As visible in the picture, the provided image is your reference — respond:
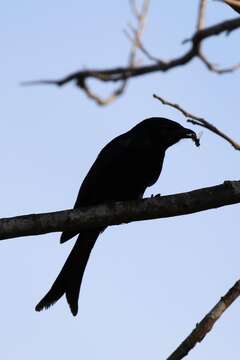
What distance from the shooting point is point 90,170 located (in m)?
5.73

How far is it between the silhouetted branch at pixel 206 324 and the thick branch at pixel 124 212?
61 cm

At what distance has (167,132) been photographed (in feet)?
18.9

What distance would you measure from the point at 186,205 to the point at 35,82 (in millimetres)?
Answer: 1944

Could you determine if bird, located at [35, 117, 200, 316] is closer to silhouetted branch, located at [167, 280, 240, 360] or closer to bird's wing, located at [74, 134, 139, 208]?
bird's wing, located at [74, 134, 139, 208]

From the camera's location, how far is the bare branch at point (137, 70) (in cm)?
212

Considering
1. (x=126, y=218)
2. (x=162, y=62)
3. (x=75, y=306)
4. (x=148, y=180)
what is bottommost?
(x=75, y=306)

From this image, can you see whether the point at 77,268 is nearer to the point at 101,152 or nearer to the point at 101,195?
the point at 101,195

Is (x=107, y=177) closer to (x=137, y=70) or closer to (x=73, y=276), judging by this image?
(x=73, y=276)

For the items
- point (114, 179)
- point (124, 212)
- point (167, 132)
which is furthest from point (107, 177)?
point (124, 212)

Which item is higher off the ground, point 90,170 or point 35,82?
point 35,82

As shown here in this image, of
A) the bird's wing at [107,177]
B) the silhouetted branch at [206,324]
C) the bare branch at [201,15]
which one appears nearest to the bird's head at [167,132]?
the bird's wing at [107,177]

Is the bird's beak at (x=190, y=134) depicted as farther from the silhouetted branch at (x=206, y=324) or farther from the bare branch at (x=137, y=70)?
the bare branch at (x=137, y=70)

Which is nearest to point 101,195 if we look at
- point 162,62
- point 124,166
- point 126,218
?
point 124,166

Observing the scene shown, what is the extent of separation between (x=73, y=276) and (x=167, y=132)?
4.66ft
